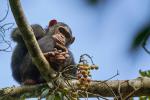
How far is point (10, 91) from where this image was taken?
359 centimetres

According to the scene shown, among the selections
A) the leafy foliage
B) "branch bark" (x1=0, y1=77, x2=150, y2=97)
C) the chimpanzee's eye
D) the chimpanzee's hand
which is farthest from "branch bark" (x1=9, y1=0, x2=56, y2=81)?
the leafy foliage

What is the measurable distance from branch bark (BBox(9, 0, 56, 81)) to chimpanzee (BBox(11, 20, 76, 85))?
799 mm

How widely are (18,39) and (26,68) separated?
21.4 inches

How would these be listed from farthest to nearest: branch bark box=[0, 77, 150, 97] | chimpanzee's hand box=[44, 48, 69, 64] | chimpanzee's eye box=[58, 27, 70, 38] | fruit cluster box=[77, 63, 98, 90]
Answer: chimpanzee's eye box=[58, 27, 70, 38], chimpanzee's hand box=[44, 48, 69, 64], branch bark box=[0, 77, 150, 97], fruit cluster box=[77, 63, 98, 90]

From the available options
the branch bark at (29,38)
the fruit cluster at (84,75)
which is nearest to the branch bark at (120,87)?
the branch bark at (29,38)

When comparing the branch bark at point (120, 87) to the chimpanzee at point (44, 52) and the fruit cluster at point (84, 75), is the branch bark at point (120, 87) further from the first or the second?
the chimpanzee at point (44, 52)

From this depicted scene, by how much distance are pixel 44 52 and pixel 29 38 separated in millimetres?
1384

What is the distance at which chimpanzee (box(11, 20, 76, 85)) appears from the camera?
13.9 ft

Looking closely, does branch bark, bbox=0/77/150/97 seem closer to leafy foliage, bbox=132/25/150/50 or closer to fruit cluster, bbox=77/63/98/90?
fruit cluster, bbox=77/63/98/90

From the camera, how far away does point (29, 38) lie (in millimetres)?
3131

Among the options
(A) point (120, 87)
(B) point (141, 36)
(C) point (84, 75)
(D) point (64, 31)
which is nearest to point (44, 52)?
(D) point (64, 31)

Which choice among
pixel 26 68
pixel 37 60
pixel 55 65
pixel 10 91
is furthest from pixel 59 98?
pixel 26 68

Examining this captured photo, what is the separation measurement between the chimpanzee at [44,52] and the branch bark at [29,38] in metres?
0.80

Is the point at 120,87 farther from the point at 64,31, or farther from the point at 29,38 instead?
the point at 64,31
